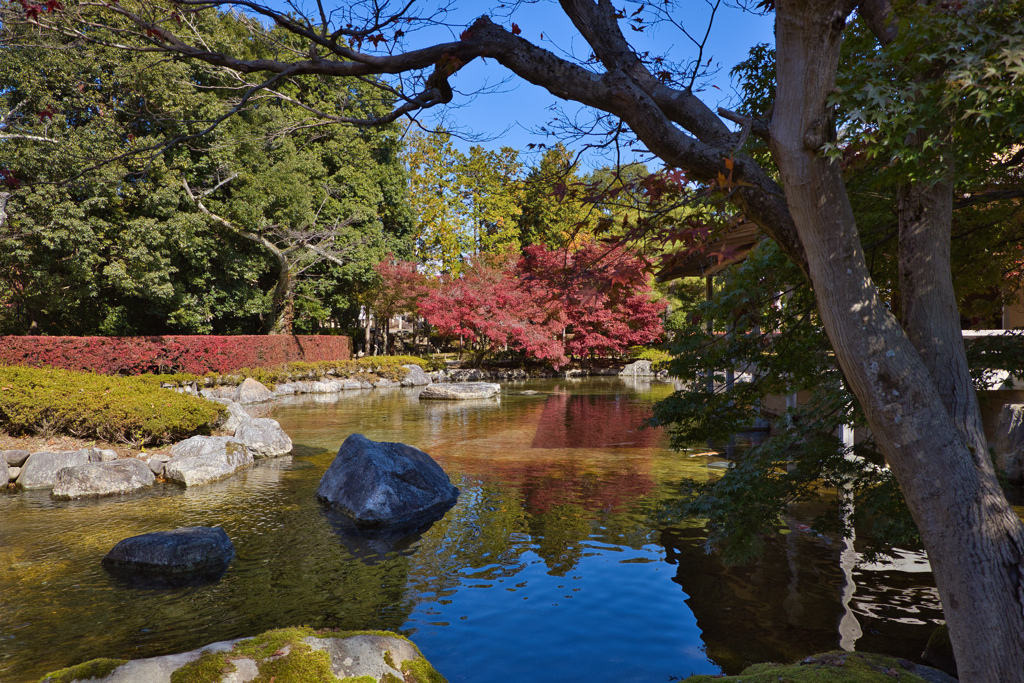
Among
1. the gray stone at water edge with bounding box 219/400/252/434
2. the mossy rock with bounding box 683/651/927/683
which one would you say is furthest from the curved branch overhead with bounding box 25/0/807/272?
the gray stone at water edge with bounding box 219/400/252/434

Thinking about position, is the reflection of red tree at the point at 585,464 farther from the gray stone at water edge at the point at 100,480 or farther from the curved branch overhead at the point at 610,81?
the curved branch overhead at the point at 610,81

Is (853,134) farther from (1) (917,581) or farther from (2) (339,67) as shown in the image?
(1) (917,581)

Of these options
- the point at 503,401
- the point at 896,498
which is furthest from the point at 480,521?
the point at 503,401

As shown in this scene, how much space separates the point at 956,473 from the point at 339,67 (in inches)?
119

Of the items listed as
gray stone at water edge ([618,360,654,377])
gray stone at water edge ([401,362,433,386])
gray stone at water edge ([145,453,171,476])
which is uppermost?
gray stone at water edge ([618,360,654,377])

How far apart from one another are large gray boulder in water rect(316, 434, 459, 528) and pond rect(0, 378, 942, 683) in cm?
28

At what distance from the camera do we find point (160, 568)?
5301mm

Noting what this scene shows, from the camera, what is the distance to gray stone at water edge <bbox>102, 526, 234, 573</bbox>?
5328mm

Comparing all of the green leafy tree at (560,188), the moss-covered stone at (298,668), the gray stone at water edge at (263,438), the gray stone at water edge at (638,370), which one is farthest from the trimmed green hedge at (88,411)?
the gray stone at water edge at (638,370)

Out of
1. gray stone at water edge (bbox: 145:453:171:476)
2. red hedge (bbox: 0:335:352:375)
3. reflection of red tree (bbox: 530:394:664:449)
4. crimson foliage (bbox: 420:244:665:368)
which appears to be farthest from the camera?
crimson foliage (bbox: 420:244:665:368)

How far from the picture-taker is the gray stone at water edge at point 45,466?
26.7 feet

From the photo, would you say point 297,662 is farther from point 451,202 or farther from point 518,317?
point 451,202

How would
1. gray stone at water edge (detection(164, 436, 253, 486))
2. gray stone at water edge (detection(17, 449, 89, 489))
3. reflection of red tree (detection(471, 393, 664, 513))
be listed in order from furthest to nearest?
gray stone at water edge (detection(164, 436, 253, 486)) < gray stone at water edge (detection(17, 449, 89, 489)) < reflection of red tree (detection(471, 393, 664, 513))

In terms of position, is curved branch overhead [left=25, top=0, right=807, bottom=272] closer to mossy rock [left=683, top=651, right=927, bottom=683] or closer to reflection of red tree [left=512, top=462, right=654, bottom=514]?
mossy rock [left=683, top=651, right=927, bottom=683]
